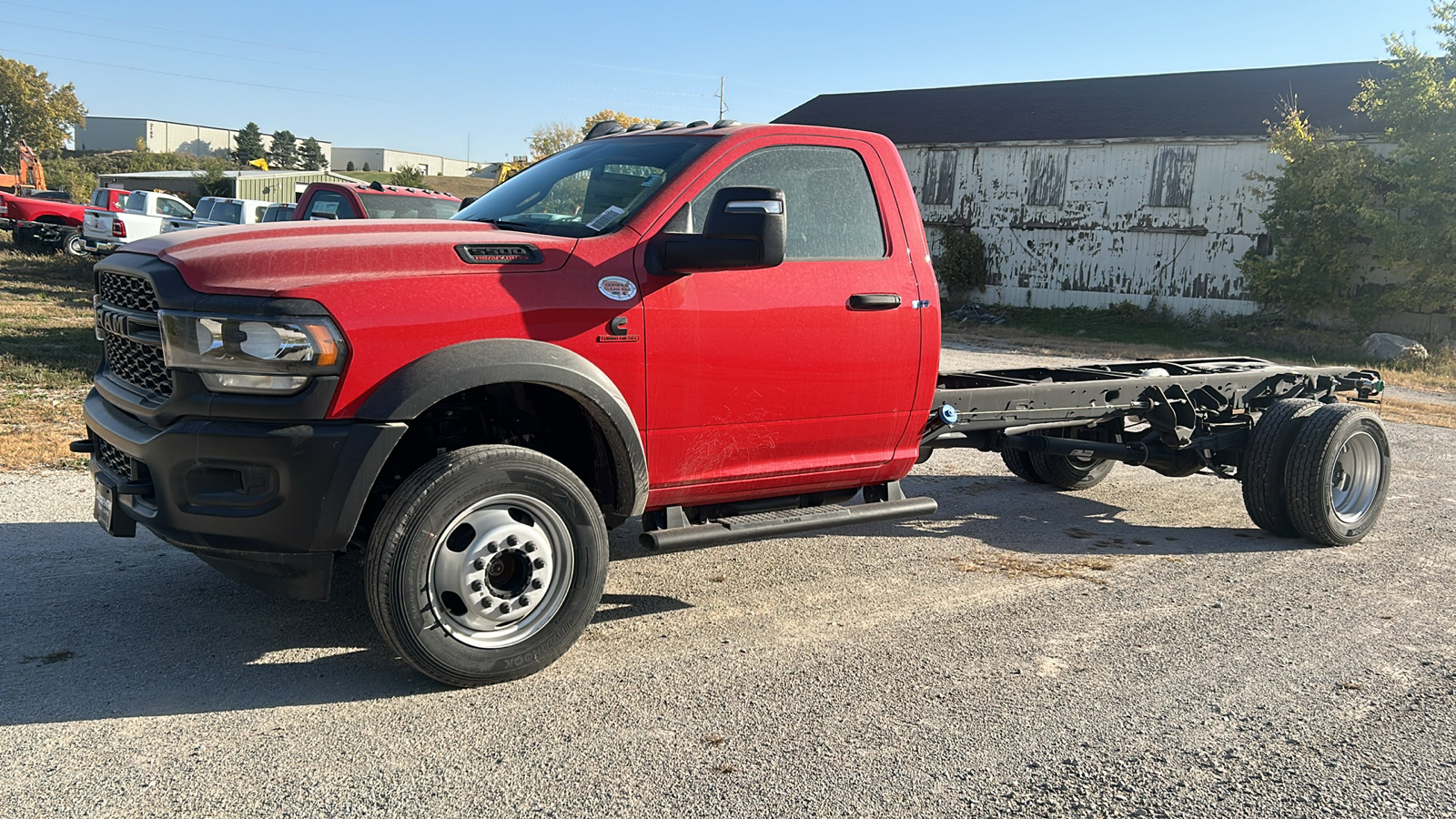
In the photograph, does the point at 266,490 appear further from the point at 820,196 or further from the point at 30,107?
the point at 30,107

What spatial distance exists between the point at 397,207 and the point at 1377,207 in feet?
63.3

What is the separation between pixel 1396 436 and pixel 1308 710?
8.14 m

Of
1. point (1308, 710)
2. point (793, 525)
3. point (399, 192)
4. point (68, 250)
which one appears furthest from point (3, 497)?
point (68, 250)

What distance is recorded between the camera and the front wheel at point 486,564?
3.71 metres

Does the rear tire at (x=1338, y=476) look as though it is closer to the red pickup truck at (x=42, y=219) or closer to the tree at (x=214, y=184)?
the red pickup truck at (x=42, y=219)

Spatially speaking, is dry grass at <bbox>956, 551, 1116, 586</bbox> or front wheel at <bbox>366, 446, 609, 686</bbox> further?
dry grass at <bbox>956, 551, 1116, 586</bbox>

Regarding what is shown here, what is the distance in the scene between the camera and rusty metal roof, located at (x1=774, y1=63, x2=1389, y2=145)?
87.3ft

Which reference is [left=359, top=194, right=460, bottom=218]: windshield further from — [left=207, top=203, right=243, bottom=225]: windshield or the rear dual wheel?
[left=207, top=203, right=243, bottom=225]: windshield

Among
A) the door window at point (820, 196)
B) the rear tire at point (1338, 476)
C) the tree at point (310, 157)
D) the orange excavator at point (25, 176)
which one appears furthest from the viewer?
the tree at point (310, 157)

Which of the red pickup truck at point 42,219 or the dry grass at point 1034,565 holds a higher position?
the red pickup truck at point 42,219

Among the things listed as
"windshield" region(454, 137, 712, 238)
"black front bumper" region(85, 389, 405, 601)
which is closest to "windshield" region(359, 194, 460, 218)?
"windshield" region(454, 137, 712, 238)

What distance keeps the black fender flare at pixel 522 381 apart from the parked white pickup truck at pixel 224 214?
61.5 ft

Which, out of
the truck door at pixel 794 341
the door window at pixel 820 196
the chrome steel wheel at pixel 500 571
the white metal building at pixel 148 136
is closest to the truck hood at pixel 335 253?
the truck door at pixel 794 341

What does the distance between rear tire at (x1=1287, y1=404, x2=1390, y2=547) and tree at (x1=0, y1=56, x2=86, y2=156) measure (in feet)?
263
